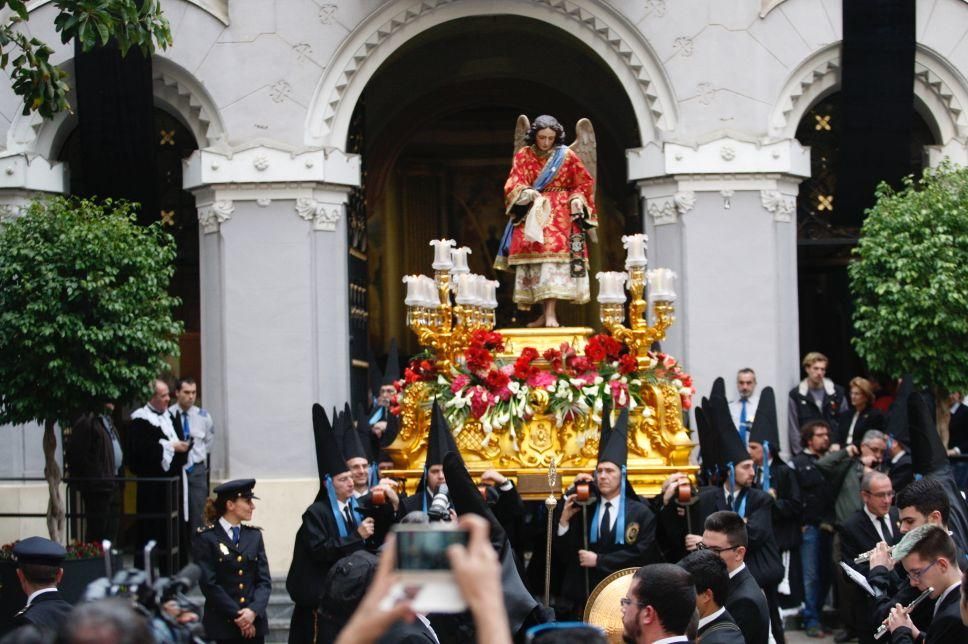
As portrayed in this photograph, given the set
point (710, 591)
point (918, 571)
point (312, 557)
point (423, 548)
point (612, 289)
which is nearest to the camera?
point (423, 548)

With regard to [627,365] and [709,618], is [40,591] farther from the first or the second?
[627,365]

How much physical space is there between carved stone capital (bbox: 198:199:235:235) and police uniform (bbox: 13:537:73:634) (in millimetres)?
10044

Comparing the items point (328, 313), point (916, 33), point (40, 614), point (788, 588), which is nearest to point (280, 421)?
point (328, 313)

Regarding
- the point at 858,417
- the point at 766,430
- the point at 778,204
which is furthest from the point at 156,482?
the point at 778,204

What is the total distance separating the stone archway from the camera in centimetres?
1794

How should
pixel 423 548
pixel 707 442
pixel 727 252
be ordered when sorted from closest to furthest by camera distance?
pixel 423 548, pixel 707 442, pixel 727 252

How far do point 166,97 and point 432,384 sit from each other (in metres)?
6.93

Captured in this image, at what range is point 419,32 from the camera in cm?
1834

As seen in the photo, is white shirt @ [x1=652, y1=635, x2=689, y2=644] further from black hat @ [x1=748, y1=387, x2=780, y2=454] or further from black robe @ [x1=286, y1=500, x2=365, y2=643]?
black hat @ [x1=748, y1=387, x2=780, y2=454]

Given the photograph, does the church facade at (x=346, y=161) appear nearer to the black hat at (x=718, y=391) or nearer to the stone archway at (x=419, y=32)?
the stone archway at (x=419, y=32)

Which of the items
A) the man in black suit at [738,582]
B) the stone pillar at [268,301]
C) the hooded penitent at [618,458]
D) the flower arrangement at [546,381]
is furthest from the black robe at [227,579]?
the stone pillar at [268,301]

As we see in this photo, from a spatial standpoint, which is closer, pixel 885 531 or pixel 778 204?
pixel 885 531

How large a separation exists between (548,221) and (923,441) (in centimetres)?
370

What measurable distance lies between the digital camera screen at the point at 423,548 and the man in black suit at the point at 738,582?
4215 mm
